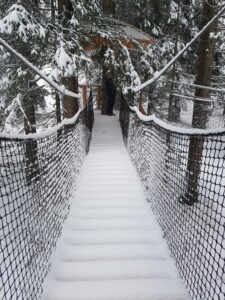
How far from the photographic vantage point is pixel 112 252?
2.54 meters

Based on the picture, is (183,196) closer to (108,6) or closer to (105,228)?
(105,228)

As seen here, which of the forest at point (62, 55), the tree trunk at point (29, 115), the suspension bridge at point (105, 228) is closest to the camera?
the suspension bridge at point (105, 228)

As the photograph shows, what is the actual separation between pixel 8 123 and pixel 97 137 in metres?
3.43

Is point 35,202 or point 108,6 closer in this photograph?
point 35,202

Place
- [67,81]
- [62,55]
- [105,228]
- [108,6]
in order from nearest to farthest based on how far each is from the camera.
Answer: [105,228]
[62,55]
[67,81]
[108,6]

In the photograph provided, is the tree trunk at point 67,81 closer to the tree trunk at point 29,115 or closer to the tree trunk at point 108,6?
the tree trunk at point 29,115

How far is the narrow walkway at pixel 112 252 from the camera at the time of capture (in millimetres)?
2064

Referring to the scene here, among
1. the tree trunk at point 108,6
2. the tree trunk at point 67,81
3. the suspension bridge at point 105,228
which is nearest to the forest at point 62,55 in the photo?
the tree trunk at point 67,81

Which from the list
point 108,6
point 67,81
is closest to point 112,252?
point 67,81

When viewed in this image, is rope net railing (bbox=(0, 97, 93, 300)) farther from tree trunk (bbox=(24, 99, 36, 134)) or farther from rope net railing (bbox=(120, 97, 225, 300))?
tree trunk (bbox=(24, 99, 36, 134))

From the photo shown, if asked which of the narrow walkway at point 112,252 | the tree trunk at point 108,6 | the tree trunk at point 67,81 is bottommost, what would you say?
the narrow walkway at point 112,252

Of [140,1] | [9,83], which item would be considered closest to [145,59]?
[140,1]

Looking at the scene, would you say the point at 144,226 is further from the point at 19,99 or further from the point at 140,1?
the point at 140,1

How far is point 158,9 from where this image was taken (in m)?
10.8
